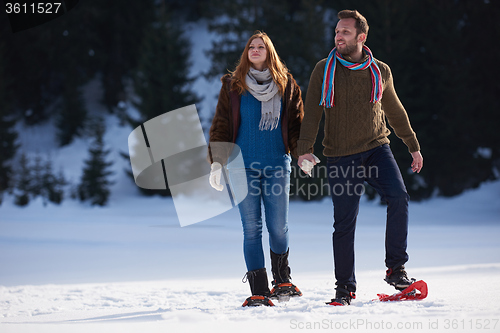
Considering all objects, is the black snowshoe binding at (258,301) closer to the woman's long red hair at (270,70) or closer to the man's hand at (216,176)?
the man's hand at (216,176)

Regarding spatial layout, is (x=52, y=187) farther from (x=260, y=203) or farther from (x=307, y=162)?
(x=307, y=162)

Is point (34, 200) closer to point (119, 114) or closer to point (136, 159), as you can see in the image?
point (136, 159)

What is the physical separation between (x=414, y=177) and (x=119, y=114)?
1043 centimetres

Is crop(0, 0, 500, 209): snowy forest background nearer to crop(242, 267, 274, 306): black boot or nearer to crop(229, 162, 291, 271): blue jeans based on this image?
crop(229, 162, 291, 271): blue jeans

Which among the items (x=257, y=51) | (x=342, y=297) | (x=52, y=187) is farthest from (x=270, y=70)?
(x=52, y=187)

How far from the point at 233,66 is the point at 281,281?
12.9m

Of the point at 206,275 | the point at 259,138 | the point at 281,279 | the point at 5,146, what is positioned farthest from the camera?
the point at 5,146

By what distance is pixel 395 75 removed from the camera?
1416 centimetres

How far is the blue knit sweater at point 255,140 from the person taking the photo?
325 cm

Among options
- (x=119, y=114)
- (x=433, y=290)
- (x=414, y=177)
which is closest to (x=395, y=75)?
(x=414, y=177)

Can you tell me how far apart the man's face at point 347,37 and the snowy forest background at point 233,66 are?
9.62m

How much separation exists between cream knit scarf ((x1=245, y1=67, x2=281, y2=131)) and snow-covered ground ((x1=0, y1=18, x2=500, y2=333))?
3.67 feet

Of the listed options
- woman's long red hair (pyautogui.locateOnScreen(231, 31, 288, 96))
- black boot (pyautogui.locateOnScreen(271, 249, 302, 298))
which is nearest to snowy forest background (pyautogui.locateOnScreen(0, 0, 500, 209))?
woman's long red hair (pyautogui.locateOnScreen(231, 31, 288, 96))

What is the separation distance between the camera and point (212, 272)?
548 centimetres
